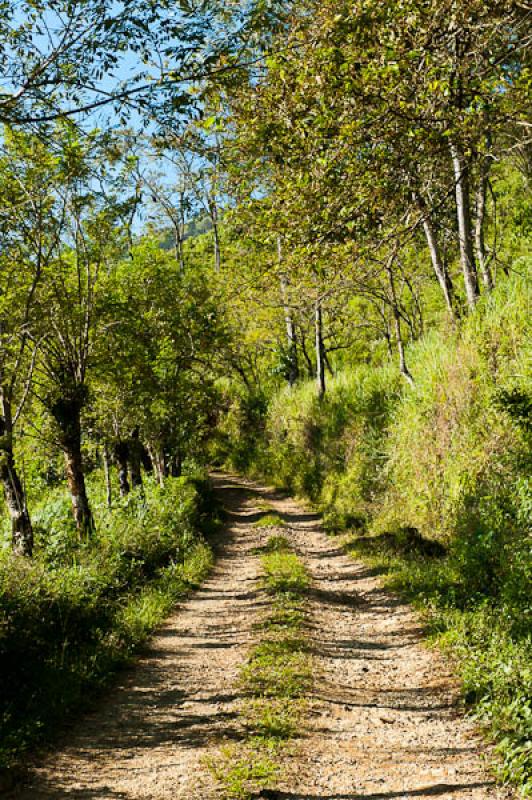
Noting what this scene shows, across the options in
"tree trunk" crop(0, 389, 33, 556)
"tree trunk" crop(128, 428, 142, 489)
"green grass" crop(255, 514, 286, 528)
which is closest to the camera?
"tree trunk" crop(0, 389, 33, 556)

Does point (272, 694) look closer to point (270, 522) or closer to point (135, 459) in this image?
point (270, 522)

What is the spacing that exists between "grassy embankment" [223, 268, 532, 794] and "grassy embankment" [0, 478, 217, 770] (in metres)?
3.73

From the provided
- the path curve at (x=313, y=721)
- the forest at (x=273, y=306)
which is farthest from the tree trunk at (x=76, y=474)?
the path curve at (x=313, y=721)

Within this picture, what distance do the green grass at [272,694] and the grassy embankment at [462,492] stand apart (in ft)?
5.27

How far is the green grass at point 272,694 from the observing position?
4.79m

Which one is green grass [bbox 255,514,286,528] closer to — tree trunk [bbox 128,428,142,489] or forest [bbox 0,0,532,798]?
forest [bbox 0,0,532,798]

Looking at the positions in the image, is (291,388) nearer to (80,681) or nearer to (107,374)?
(107,374)

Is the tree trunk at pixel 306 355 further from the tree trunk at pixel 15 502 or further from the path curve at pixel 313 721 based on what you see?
the path curve at pixel 313 721

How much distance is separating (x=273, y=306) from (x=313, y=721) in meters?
7.22

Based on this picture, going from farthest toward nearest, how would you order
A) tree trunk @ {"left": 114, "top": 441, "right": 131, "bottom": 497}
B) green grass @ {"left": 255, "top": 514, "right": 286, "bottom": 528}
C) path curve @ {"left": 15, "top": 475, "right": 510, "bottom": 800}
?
tree trunk @ {"left": 114, "top": 441, "right": 131, "bottom": 497} < green grass @ {"left": 255, "top": 514, "right": 286, "bottom": 528} < path curve @ {"left": 15, "top": 475, "right": 510, "bottom": 800}

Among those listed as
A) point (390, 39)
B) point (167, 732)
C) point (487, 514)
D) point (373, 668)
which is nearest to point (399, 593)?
point (487, 514)

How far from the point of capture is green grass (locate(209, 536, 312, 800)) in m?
4.79

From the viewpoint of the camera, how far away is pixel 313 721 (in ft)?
19.0

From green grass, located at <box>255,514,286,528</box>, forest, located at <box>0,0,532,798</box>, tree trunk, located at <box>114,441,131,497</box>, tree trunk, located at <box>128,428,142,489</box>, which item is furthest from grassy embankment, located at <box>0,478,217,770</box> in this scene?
tree trunk, located at <box>114,441,131,497</box>
